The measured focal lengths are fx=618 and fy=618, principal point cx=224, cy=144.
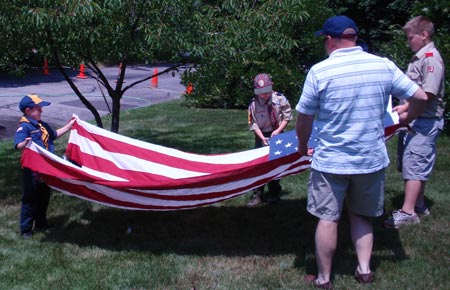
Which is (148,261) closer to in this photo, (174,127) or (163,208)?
(163,208)

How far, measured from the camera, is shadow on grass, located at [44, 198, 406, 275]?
5.12m

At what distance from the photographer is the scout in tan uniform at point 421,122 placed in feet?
17.2

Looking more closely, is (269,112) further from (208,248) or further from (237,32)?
(208,248)

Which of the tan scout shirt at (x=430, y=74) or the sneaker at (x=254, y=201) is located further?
the sneaker at (x=254, y=201)

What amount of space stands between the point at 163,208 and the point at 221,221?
1015 millimetres

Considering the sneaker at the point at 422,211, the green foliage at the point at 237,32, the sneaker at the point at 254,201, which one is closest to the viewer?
the sneaker at the point at 422,211

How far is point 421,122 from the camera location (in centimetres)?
548

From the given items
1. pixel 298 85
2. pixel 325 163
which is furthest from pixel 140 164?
pixel 298 85

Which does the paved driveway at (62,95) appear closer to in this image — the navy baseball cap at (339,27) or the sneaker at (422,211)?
the sneaker at (422,211)

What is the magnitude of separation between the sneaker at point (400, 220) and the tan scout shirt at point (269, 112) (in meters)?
1.38

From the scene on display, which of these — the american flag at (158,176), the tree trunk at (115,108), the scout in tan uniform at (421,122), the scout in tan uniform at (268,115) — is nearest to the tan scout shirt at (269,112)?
the scout in tan uniform at (268,115)

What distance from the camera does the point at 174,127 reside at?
480 inches

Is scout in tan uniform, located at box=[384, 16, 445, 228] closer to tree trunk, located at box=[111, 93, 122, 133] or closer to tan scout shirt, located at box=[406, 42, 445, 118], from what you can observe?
tan scout shirt, located at box=[406, 42, 445, 118]

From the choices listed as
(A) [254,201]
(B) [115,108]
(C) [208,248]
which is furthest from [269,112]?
(B) [115,108]
